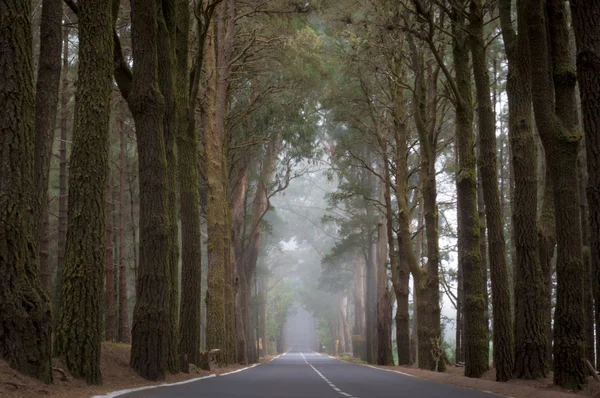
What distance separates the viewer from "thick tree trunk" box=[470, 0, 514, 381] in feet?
54.5

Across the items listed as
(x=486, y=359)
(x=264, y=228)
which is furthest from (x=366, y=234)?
(x=486, y=359)

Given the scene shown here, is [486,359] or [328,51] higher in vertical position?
[328,51]

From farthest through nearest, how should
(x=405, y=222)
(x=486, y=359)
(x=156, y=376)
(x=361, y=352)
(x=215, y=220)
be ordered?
(x=361, y=352) < (x=405, y=222) < (x=215, y=220) < (x=486, y=359) < (x=156, y=376)

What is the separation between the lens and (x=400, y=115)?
31062mm

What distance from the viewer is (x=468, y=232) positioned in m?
19.9

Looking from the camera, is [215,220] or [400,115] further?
[400,115]

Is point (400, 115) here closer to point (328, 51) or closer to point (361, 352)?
point (328, 51)

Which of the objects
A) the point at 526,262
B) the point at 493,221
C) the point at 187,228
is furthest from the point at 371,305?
the point at 526,262

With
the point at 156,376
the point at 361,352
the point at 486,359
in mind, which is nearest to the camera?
the point at 156,376

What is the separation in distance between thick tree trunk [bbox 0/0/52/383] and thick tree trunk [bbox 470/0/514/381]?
9929 millimetres

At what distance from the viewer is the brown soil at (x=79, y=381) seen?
981 cm

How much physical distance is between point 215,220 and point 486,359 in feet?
40.1

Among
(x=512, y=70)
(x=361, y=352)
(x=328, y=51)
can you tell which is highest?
Answer: (x=328, y=51)

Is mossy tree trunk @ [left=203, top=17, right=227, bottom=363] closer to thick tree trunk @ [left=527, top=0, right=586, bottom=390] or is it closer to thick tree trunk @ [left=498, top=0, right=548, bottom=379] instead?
thick tree trunk @ [left=498, top=0, right=548, bottom=379]
